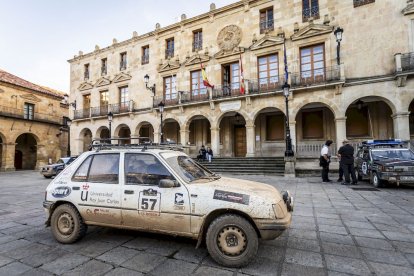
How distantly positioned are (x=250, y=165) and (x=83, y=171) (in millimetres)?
12525

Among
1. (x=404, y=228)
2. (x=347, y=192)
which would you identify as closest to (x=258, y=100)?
(x=347, y=192)

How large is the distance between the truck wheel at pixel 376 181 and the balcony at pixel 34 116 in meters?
32.5

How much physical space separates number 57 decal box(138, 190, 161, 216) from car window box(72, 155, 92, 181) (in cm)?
120

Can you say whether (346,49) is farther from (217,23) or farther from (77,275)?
(77,275)

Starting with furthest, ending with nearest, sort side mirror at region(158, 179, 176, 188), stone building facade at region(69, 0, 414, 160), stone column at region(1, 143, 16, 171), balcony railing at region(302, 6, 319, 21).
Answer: stone column at region(1, 143, 16, 171) → balcony railing at region(302, 6, 319, 21) → stone building facade at region(69, 0, 414, 160) → side mirror at region(158, 179, 176, 188)

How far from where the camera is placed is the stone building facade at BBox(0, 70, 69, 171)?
981 inches

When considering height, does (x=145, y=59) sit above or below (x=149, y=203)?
above

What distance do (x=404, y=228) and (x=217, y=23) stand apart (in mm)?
19359

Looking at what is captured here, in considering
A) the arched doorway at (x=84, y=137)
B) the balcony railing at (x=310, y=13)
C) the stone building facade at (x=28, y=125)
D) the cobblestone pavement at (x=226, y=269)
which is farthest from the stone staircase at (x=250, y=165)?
the stone building facade at (x=28, y=125)

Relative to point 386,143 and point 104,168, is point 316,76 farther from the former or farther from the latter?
point 104,168

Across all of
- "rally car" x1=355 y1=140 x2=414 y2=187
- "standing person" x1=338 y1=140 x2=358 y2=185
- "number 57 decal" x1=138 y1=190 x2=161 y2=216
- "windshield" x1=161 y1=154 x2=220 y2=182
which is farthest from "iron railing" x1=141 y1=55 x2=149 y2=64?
"number 57 decal" x1=138 y1=190 x2=161 y2=216

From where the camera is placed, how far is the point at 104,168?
3828 millimetres

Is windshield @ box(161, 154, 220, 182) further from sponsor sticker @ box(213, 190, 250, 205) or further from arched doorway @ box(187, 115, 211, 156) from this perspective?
arched doorway @ box(187, 115, 211, 156)

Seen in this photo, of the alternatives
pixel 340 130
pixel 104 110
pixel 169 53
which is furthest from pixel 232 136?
pixel 104 110
